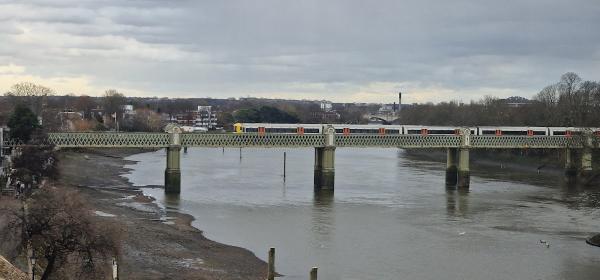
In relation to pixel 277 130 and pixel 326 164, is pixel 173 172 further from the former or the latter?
pixel 326 164

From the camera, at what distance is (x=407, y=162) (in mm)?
137875

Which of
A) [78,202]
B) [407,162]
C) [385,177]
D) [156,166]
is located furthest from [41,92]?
[78,202]

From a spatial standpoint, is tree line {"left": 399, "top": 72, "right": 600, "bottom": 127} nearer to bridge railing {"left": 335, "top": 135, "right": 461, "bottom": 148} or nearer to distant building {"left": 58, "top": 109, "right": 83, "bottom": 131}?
bridge railing {"left": 335, "top": 135, "right": 461, "bottom": 148}

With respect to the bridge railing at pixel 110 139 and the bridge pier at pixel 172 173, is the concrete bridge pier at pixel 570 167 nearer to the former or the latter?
the bridge pier at pixel 172 173

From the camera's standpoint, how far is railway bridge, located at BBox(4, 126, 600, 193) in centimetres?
7956

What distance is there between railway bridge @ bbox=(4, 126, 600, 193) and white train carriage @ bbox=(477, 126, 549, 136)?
3.03 feet

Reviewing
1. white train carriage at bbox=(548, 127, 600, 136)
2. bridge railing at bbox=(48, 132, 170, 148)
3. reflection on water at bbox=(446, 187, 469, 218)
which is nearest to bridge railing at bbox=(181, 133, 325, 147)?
bridge railing at bbox=(48, 132, 170, 148)

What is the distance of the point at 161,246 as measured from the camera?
1971 inches

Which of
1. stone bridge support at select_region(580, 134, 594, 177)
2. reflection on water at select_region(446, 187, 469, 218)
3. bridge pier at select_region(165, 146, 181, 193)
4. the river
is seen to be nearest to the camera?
the river

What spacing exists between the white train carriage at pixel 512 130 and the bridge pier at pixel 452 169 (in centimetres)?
408

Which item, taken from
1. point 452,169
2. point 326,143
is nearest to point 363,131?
point 326,143

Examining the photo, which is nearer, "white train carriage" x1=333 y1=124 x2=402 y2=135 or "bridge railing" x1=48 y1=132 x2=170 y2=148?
"bridge railing" x1=48 y1=132 x2=170 y2=148

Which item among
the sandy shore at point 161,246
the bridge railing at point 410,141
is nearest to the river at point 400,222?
the sandy shore at point 161,246

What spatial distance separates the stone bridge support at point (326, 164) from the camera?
275 ft
